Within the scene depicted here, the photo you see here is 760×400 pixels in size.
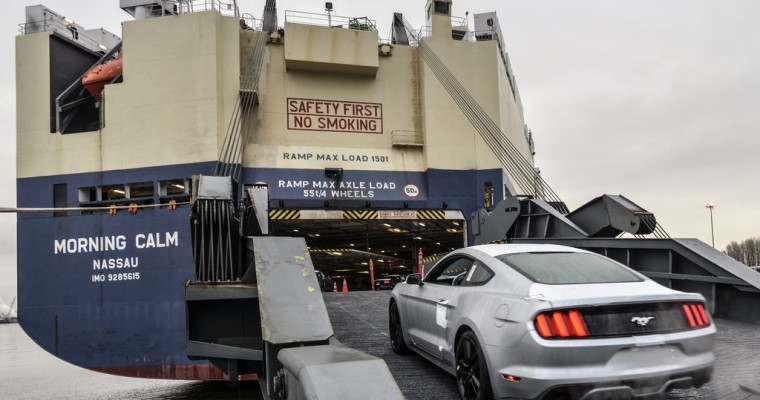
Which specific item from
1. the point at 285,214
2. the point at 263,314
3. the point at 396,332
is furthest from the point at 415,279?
the point at 285,214

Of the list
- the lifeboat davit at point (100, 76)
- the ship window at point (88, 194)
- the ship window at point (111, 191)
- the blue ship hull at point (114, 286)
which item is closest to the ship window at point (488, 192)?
the blue ship hull at point (114, 286)

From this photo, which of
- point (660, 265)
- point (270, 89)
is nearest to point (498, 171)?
point (270, 89)

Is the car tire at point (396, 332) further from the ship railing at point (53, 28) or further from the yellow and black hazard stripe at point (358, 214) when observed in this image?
the ship railing at point (53, 28)

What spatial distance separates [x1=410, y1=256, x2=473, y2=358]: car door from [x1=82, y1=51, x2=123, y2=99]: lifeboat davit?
57.3 ft

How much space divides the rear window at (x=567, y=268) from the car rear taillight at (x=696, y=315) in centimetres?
43

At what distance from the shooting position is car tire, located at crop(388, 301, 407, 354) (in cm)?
655

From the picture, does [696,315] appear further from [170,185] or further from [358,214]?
[170,185]

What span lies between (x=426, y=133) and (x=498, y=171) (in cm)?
315

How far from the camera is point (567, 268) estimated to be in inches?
179

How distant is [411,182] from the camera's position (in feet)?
66.3

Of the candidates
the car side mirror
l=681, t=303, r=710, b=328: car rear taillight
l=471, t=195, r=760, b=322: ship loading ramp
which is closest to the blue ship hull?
l=471, t=195, r=760, b=322: ship loading ramp

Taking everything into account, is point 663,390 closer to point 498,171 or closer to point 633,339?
point 633,339

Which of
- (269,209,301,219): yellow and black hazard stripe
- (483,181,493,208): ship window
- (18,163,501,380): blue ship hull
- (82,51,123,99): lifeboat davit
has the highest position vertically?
(82,51,123,99): lifeboat davit

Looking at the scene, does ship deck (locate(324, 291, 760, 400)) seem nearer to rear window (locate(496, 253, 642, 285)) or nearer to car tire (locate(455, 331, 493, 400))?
car tire (locate(455, 331, 493, 400))
